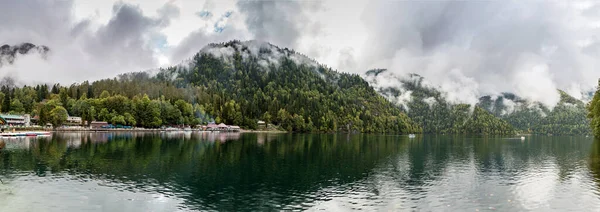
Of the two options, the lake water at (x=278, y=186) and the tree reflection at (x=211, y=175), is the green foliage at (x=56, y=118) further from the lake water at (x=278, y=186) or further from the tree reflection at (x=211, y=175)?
the lake water at (x=278, y=186)

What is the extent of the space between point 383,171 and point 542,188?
20.1m

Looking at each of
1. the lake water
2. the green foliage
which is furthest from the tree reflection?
the green foliage

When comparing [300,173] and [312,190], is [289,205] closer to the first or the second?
[312,190]

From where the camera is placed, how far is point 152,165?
56812 millimetres

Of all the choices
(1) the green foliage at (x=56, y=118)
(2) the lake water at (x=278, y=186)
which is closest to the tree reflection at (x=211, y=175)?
(2) the lake water at (x=278, y=186)

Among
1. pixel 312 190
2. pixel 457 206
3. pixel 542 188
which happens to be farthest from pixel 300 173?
pixel 542 188

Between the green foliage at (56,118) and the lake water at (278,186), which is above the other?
the green foliage at (56,118)

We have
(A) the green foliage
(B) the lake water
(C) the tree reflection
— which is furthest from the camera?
(A) the green foliage

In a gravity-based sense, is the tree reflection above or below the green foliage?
A: below

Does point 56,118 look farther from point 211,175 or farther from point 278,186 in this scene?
point 278,186

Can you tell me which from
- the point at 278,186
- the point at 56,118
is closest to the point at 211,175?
the point at 278,186

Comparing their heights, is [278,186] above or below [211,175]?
below

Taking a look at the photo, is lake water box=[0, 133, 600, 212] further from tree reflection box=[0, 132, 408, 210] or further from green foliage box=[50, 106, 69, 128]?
green foliage box=[50, 106, 69, 128]

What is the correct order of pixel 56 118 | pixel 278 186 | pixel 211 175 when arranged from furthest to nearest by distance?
1. pixel 56 118
2. pixel 211 175
3. pixel 278 186
